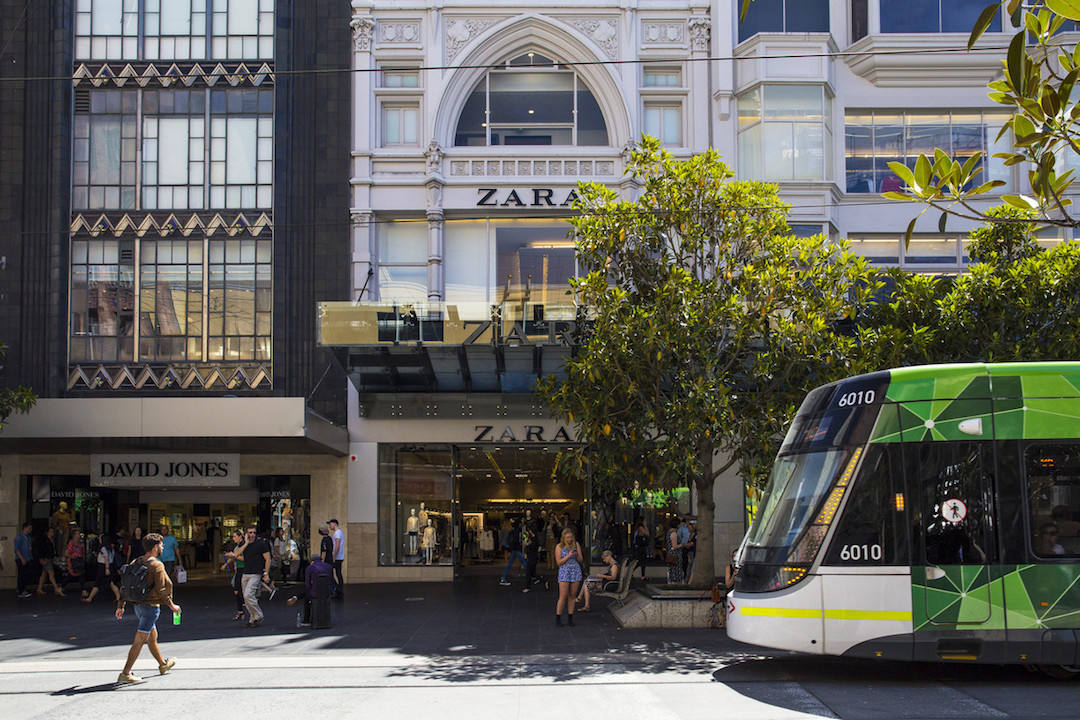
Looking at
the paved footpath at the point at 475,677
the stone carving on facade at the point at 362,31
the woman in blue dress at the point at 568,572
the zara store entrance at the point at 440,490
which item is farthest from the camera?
the zara store entrance at the point at 440,490

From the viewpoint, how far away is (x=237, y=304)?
25000mm

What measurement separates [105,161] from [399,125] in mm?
6998

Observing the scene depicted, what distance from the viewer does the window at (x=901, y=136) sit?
2580 centimetres

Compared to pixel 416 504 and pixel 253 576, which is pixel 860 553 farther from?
A: pixel 416 504

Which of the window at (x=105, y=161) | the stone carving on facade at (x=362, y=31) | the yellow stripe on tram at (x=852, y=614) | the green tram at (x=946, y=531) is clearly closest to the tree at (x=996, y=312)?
→ the green tram at (x=946, y=531)

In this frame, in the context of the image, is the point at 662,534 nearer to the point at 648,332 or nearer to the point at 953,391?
the point at 648,332

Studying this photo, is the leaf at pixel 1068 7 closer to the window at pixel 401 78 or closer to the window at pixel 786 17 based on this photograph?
the window at pixel 786 17

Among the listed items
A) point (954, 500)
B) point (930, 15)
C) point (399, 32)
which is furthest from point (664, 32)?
point (954, 500)

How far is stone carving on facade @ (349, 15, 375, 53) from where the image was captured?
2539 cm

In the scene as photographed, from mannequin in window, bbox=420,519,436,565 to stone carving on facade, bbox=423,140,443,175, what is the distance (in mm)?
8444

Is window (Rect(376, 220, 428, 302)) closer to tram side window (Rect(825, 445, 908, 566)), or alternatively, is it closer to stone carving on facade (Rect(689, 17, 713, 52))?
stone carving on facade (Rect(689, 17, 713, 52))

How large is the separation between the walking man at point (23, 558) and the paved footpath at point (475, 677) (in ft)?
19.0

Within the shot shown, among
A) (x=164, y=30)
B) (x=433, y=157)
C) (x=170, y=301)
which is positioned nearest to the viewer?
(x=170, y=301)

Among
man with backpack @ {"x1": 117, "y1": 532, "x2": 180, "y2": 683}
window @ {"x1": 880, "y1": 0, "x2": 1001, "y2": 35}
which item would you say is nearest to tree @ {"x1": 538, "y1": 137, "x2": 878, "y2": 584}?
man with backpack @ {"x1": 117, "y1": 532, "x2": 180, "y2": 683}
